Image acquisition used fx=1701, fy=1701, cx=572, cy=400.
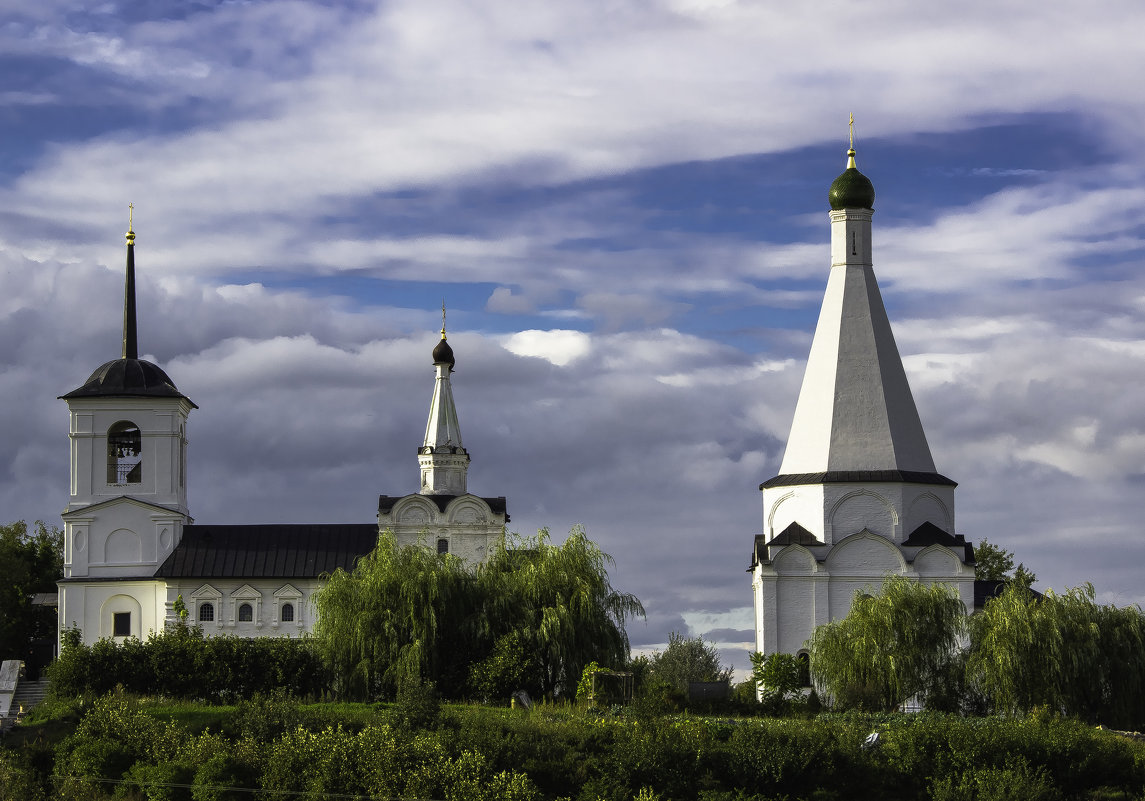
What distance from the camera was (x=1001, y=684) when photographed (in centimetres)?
3256

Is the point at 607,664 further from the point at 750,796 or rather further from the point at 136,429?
the point at 136,429

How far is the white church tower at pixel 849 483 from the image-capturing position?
39.2 m

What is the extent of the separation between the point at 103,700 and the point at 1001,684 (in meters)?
16.8

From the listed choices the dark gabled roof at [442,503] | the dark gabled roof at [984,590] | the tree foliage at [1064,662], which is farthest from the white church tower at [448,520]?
the tree foliage at [1064,662]

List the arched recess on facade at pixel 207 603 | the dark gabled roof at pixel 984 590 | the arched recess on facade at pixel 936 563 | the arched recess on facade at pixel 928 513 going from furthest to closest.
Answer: the arched recess on facade at pixel 207 603, the arched recess on facade at pixel 928 513, the arched recess on facade at pixel 936 563, the dark gabled roof at pixel 984 590

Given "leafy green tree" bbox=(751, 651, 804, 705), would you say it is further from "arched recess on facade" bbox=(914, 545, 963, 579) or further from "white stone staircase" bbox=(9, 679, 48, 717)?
"white stone staircase" bbox=(9, 679, 48, 717)

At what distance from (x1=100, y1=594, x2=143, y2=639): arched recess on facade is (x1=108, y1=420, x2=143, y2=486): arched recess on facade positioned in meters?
3.28

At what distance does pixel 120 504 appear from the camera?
4650 cm

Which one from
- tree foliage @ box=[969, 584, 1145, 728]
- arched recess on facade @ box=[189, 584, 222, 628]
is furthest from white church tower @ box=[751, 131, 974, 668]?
arched recess on facade @ box=[189, 584, 222, 628]

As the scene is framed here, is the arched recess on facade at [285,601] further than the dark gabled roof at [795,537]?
Yes

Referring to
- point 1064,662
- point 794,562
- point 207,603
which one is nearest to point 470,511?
point 207,603

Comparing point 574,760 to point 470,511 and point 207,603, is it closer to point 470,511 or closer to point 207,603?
point 470,511

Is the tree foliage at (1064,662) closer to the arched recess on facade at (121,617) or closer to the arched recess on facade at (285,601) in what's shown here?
the arched recess on facade at (285,601)

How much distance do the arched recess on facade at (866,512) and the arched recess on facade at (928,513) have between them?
1.41 ft
